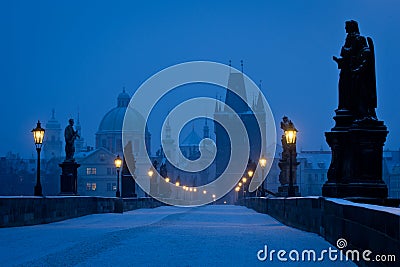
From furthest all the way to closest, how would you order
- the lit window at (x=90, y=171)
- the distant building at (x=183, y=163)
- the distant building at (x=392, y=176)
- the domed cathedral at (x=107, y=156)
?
the distant building at (x=183, y=163), the lit window at (x=90, y=171), the domed cathedral at (x=107, y=156), the distant building at (x=392, y=176)

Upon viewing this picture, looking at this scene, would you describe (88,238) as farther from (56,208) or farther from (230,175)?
(230,175)

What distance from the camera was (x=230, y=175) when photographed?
522ft

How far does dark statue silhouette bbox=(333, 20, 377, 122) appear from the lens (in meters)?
18.4

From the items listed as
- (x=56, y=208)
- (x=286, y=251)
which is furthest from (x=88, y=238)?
(x=56, y=208)

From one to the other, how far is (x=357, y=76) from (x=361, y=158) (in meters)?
2.13

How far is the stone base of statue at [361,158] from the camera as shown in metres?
17.5

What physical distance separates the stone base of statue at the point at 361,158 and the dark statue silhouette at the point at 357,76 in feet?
1.20

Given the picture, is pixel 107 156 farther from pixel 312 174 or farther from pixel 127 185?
pixel 127 185

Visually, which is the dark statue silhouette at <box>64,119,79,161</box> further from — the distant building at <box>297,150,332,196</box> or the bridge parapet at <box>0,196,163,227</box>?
the distant building at <box>297,150,332,196</box>

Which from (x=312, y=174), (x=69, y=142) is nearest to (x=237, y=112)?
(x=312, y=174)

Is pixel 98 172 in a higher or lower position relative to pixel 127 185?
higher

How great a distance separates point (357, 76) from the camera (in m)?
18.4

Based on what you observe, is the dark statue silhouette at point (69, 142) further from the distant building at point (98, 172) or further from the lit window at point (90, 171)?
the lit window at point (90, 171)

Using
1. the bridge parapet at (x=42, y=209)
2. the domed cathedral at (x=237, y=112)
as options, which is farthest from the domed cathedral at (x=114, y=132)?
the bridge parapet at (x=42, y=209)
